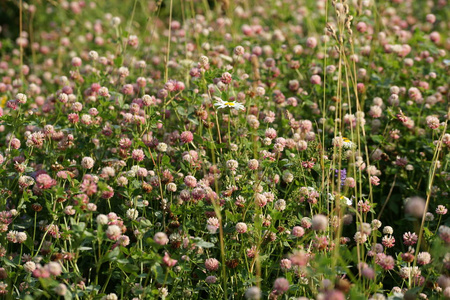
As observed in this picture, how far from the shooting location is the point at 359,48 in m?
3.62

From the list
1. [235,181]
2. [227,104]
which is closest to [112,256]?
[235,181]

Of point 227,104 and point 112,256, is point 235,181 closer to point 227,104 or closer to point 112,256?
point 227,104

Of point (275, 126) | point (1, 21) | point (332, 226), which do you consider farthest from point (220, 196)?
point (1, 21)

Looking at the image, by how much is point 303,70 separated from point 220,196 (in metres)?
1.35

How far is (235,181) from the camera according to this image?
226cm

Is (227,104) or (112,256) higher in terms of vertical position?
(227,104)

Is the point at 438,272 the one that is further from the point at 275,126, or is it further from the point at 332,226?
the point at 275,126

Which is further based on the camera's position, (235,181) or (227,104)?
(227,104)

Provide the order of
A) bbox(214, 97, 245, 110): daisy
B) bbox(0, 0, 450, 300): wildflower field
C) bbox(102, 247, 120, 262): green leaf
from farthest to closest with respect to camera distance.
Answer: bbox(214, 97, 245, 110): daisy → bbox(0, 0, 450, 300): wildflower field → bbox(102, 247, 120, 262): green leaf

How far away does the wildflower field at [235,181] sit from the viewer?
1.87m

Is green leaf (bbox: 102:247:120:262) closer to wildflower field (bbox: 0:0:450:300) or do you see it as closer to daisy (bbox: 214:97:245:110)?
wildflower field (bbox: 0:0:450:300)

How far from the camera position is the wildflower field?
6.14 feet

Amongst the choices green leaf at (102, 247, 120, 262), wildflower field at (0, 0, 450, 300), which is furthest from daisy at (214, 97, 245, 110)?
green leaf at (102, 247, 120, 262)

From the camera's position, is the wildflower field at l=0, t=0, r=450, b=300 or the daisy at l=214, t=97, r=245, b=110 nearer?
the wildflower field at l=0, t=0, r=450, b=300
